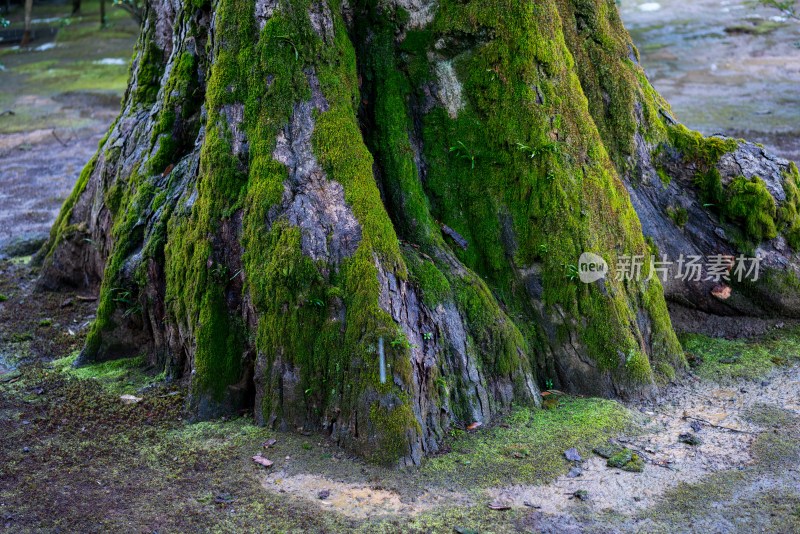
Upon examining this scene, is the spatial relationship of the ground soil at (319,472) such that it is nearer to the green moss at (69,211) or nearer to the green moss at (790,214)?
the green moss at (790,214)

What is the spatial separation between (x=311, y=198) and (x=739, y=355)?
3.63 meters

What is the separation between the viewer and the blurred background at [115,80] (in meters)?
12.2

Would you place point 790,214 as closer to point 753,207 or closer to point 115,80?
point 753,207

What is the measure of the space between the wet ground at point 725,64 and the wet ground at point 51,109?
32.8 ft

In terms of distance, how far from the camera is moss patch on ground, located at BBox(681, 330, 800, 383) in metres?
6.07

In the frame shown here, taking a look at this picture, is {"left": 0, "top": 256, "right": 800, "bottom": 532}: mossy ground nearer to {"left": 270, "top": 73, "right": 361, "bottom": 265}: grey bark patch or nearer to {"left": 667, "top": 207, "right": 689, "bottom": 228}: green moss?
{"left": 270, "top": 73, "right": 361, "bottom": 265}: grey bark patch

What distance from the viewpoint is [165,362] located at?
5941 mm

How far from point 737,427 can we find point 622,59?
3.04 m

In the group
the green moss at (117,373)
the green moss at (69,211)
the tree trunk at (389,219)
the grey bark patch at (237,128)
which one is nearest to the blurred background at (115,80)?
the green moss at (69,211)

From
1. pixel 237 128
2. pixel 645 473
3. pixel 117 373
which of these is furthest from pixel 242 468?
pixel 645 473

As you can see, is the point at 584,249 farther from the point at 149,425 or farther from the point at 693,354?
the point at 149,425

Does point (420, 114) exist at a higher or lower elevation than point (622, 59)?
lower

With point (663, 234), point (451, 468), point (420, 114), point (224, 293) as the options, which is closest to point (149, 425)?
point (224, 293)

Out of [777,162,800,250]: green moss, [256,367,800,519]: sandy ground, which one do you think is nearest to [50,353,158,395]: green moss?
[256,367,800,519]: sandy ground
